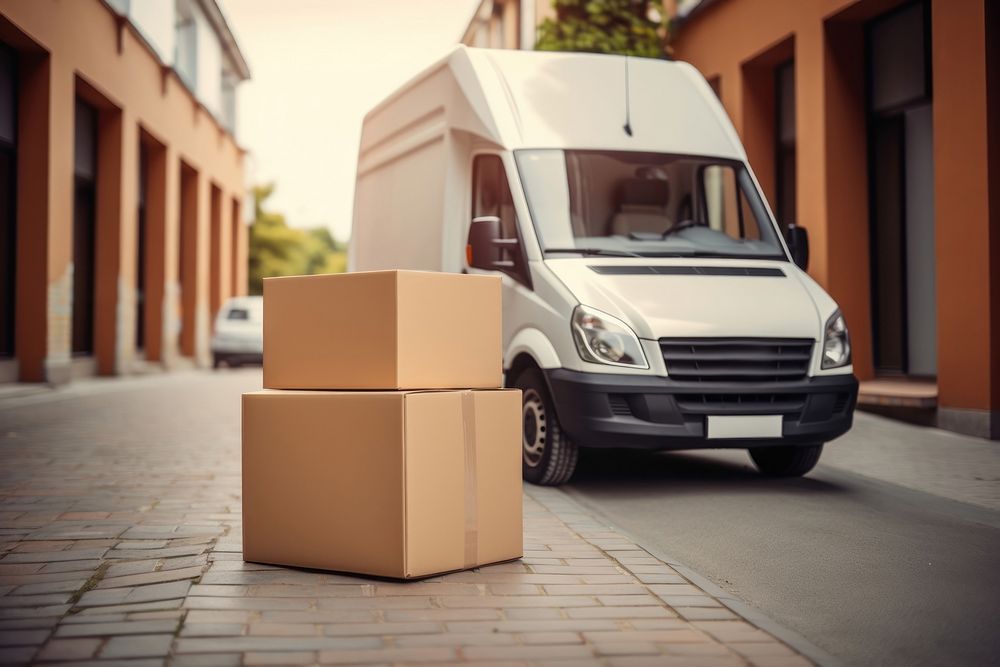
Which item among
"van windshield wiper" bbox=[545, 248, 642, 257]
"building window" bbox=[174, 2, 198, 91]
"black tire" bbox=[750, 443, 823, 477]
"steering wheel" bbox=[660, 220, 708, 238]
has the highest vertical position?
"building window" bbox=[174, 2, 198, 91]

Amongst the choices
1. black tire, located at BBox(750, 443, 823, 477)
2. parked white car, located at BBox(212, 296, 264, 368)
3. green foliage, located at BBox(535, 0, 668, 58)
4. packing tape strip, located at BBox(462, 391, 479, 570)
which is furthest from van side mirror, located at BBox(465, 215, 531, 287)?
parked white car, located at BBox(212, 296, 264, 368)

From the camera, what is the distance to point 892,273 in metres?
12.3

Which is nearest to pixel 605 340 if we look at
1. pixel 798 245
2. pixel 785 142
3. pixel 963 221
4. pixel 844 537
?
pixel 844 537

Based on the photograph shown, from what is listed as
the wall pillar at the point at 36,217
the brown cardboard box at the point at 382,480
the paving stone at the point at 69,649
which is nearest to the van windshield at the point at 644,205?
the brown cardboard box at the point at 382,480

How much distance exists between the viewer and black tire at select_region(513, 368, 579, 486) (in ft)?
22.7

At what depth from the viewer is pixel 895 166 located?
12195mm

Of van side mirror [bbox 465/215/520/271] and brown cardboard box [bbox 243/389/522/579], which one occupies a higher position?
van side mirror [bbox 465/215/520/271]

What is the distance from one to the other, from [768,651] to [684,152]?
5231 millimetres

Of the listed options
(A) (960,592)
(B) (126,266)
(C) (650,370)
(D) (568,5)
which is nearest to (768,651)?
(A) (960,592)

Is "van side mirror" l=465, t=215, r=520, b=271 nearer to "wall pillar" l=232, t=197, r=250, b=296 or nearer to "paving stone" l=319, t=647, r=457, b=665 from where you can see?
"paving stone" l=319, t=647, r=457, b=665

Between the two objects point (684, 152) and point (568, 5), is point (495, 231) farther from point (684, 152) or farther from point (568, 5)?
point (568, 5)

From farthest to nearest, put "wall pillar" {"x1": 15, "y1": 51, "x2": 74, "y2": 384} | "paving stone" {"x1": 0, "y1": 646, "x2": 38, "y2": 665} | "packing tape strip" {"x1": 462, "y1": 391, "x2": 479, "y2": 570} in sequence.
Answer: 1. "wall pillar" {"x1": 15, "y1": 51, "x2": 74, "y2": 384}
2. "packing tape strip" {"x1": 462, "y1": 391, "x2": 479, "y2": 570}
3. "paving stone" {"x1": 0, "y1": 646, "x2": 38, "y2": 665}

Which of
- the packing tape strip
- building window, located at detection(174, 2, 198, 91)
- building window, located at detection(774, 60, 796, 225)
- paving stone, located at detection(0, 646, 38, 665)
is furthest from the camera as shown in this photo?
building window, located at detection(174, 2, 198, 91)

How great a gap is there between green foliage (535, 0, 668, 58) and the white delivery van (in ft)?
21.4
